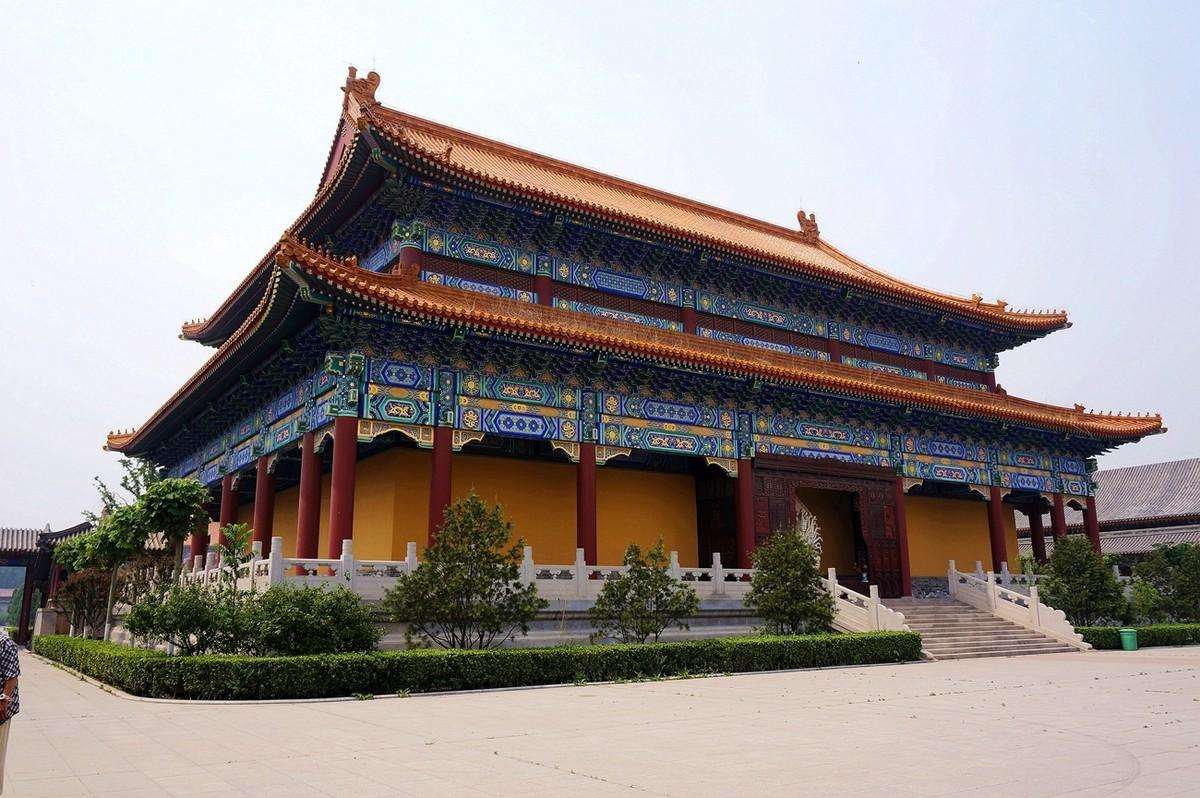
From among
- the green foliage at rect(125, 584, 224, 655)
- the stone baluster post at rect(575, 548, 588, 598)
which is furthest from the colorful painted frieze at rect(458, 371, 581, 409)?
the green foliage at rect(125, 584, 224, 655)

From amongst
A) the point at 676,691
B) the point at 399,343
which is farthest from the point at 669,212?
the point at 676,691

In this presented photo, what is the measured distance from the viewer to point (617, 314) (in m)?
23.3

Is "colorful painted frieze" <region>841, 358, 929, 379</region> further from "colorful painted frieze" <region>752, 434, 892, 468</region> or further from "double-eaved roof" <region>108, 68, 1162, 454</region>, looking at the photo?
"colorful painted frieze" <region>752, 434, 892, 468</region>

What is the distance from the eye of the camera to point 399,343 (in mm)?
17984

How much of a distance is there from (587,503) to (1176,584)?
59.9ft

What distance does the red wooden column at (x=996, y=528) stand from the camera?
2697 centimetres

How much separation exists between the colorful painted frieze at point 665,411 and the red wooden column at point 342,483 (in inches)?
228

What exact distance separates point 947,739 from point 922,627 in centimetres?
1416

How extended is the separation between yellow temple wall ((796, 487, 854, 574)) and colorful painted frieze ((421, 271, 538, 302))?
33.2 feet

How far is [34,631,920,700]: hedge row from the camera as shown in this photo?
1227 cm

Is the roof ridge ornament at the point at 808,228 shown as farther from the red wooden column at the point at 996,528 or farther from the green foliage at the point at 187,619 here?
the green foliage at the point at 187,619

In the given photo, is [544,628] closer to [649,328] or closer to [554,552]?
[554,552]

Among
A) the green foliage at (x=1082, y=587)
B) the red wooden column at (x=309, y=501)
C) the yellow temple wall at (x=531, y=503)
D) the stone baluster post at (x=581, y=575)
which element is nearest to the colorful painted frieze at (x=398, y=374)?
the red wooden column at (x=309, y=501)

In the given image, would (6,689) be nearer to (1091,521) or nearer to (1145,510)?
(1091,521)
